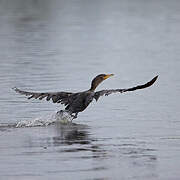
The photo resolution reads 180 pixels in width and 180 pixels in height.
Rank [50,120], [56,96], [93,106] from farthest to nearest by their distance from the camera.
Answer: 1. [93,106]
2. [56,96]
3. [50,120]

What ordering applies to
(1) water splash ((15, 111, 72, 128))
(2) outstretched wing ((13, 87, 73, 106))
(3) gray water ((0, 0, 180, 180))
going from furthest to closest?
(2) outstretched wing ((13, 87, 73, 106))
(1) water splash ((15, 111, 72, 128))
(3) gray water ((0, 0, 180, 180))

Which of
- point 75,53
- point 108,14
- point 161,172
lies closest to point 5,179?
point 161,172

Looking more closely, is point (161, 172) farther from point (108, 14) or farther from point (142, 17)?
point (108, 14)

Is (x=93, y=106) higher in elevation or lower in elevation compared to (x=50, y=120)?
higher

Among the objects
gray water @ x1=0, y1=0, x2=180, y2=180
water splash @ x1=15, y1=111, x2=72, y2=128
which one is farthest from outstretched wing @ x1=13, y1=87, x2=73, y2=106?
gray water @ x1=0, y1=0, x2=180, y2=180

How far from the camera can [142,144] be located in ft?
48.3

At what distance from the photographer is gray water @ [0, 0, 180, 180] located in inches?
513

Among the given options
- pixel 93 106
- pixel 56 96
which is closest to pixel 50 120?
pixel 56 96

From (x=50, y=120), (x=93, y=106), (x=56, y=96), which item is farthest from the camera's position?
(x=93, y=106)

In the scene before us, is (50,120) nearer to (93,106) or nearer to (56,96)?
(56,96)

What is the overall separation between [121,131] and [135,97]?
15.6 feet

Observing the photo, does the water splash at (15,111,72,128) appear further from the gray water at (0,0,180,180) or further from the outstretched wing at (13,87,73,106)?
the outstretched wing at (13,87,73,106)

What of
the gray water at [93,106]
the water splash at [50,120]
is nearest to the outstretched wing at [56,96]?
the water splash at [50,120]

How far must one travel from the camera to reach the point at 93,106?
64.6ft
